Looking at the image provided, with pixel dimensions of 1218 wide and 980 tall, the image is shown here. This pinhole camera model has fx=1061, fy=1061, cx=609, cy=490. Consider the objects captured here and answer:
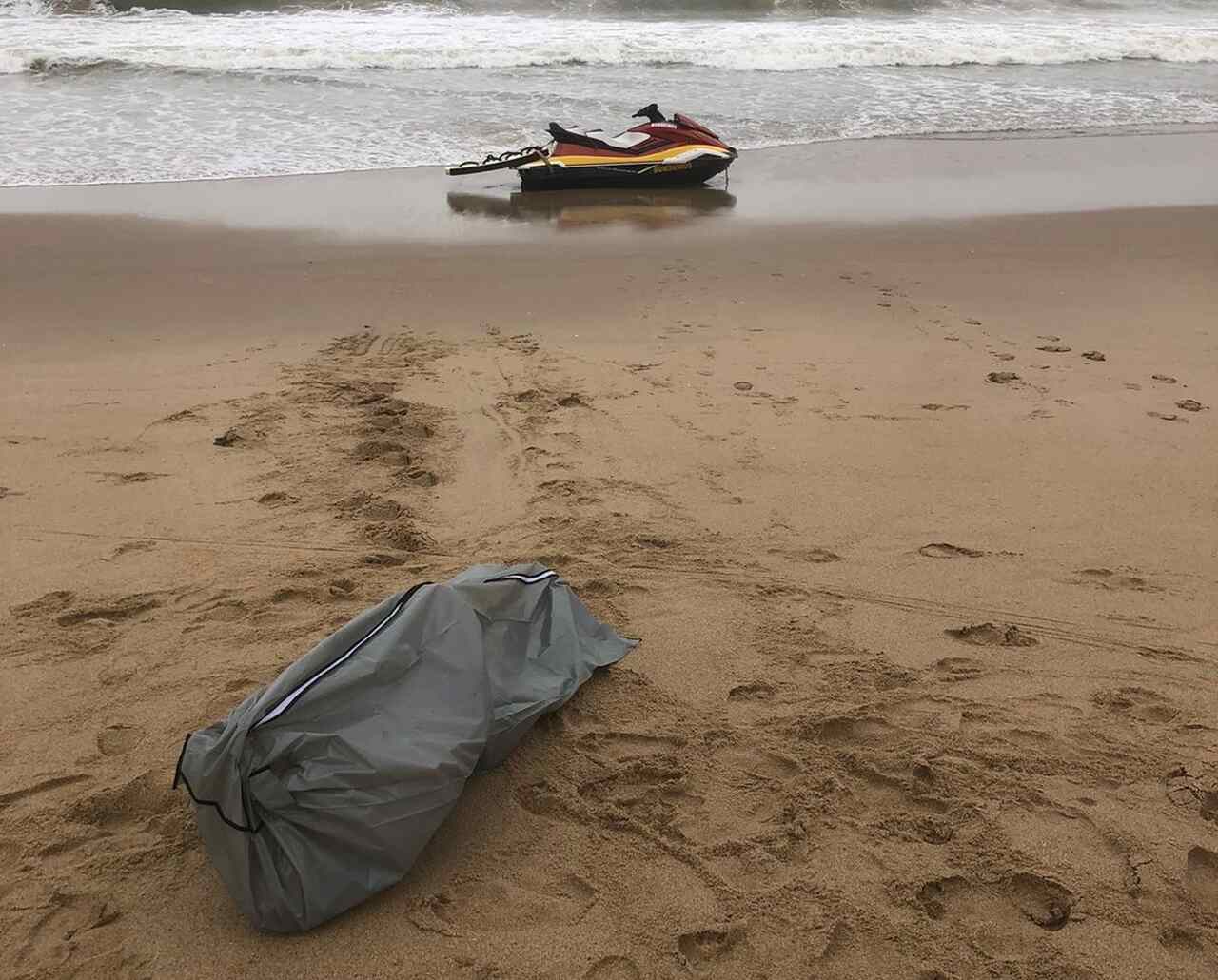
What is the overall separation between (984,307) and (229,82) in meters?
9.27

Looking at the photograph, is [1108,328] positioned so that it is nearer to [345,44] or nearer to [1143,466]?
[1143,466]

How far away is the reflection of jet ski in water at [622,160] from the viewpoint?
8.84 meters

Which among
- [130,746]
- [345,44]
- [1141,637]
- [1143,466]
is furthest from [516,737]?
[345,44]

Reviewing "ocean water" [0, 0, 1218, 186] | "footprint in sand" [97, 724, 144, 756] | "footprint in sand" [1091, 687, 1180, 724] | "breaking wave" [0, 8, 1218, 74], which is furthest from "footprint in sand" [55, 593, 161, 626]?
"breaking wave" [0, 8, 1218, 74]

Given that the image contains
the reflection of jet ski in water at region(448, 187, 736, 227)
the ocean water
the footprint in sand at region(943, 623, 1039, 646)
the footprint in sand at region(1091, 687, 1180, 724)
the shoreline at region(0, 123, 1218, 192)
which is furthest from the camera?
the ocean water

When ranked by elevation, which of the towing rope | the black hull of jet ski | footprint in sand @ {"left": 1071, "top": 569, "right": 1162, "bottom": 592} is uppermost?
the towing rope

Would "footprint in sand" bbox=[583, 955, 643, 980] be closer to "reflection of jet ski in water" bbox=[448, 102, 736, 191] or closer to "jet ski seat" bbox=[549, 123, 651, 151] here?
"reflection of jet ski in water" bbox=[448, 102, 736, 191]

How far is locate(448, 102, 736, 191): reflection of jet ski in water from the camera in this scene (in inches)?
348

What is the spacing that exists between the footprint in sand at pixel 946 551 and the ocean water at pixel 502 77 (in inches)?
281

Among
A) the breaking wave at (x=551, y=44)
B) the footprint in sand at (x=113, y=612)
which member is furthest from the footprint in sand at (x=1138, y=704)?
the breaking wave at (x=551, y=44)

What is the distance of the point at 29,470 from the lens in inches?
167

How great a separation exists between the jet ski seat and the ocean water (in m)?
1.23

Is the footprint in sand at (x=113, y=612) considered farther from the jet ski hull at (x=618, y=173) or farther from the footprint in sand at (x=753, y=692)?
the jet ski hull at (x=618, y=173)

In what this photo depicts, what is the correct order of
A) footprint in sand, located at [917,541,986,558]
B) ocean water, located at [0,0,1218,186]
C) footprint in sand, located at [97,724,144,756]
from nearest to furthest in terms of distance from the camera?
1. footprint in sand, located at [97,724,144,756]
2. footprint in sand, located at [917,541,986,558]
3. ocean water, located at [0,0,1218,186]
